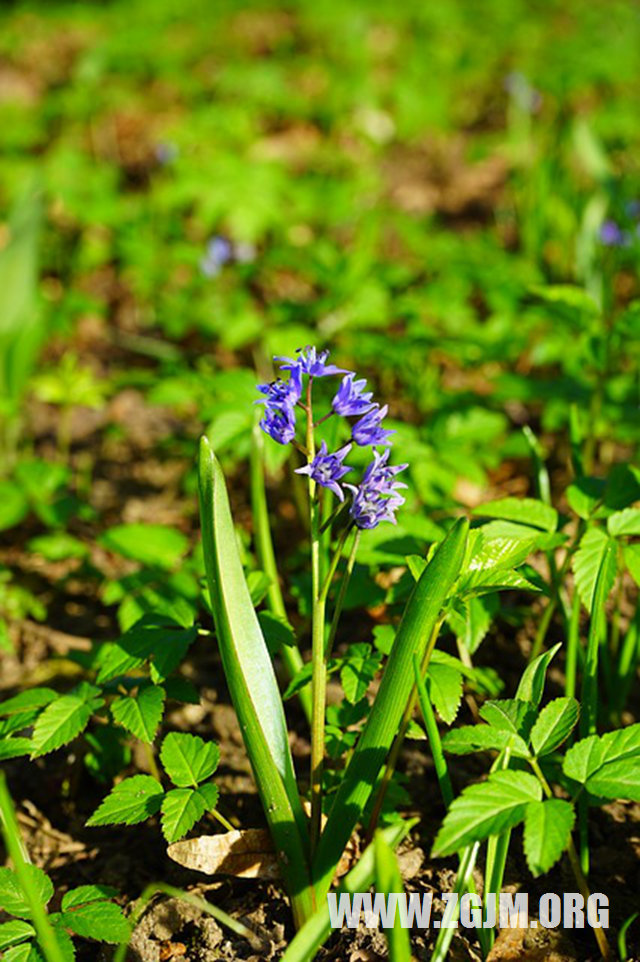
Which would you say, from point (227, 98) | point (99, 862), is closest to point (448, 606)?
point (99, 862)

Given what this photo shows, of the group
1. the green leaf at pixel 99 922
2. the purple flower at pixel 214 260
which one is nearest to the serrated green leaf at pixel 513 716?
the green leaf at pixel 99 922

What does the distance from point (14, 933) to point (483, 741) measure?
77cm

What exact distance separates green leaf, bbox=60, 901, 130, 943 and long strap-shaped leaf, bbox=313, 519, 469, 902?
32 centimetres

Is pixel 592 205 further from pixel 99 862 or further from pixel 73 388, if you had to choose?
pixel 99 862

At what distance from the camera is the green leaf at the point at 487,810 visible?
1131 mm

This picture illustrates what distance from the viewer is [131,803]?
1.39 meters

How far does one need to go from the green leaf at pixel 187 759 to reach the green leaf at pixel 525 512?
0.69m

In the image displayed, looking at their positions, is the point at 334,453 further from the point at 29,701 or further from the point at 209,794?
the point at 29,701

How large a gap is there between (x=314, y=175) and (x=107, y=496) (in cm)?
229

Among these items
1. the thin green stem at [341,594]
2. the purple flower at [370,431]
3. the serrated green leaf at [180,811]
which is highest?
the purple flower at [370,431]

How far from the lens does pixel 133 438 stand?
324 centimetres

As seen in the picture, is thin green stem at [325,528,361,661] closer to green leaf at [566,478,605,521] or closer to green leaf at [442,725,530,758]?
green leaf at [442,725,530,758]

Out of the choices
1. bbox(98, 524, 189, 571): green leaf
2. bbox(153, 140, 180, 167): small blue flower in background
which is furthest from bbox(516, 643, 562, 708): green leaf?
bbox(153, 140, 180, 167): small blue flower in background

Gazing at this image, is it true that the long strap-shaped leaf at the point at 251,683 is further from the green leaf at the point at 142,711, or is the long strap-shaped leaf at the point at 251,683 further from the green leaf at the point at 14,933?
the green leaf at the point at 14,933
